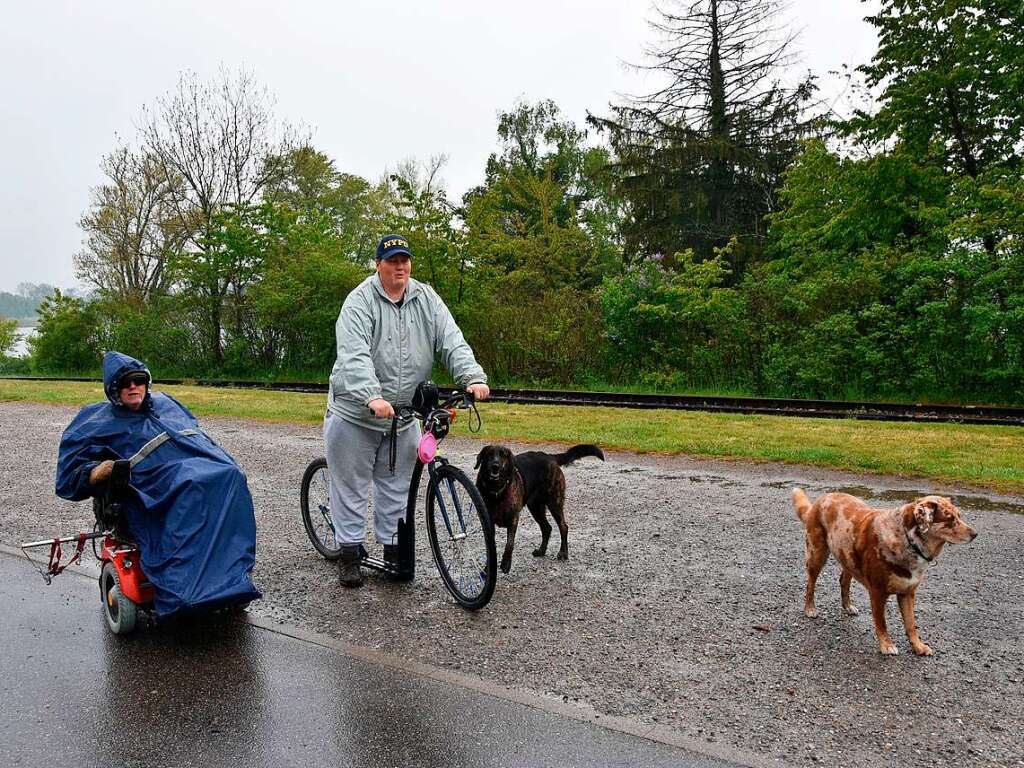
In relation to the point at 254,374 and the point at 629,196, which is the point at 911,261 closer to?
the point at 629,196

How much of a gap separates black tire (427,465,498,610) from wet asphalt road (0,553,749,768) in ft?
2.94

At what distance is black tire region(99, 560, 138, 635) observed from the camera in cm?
450

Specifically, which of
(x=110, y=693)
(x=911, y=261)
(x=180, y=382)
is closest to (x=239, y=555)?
(x=110, y=693)

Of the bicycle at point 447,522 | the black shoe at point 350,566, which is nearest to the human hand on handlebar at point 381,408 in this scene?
the bicycle at point 447,522

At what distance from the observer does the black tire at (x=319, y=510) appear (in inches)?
238

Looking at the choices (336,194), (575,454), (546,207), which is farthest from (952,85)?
(336,194)

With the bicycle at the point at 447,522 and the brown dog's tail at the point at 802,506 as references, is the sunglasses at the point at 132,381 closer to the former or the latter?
the bicycle at the point at 447,522

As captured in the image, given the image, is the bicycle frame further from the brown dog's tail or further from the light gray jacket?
the brown dog's tail

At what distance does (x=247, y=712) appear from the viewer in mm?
3709

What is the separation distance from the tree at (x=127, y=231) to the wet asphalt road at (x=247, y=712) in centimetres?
4019

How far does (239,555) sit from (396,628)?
0.98 meters

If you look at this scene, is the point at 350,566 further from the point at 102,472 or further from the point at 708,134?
the point at 708,134

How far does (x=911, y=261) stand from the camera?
55.4 ft

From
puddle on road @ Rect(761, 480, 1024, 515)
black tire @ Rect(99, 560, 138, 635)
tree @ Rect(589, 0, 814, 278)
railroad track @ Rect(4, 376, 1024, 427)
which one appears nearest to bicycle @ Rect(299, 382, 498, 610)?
black tire @ Rect(99, 560, 138, 635)
